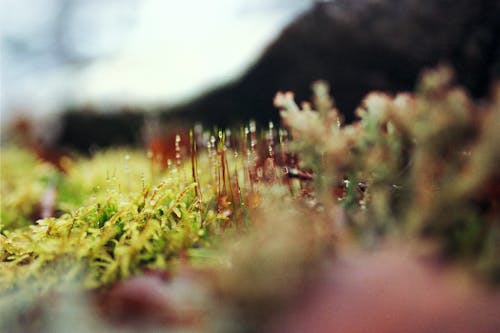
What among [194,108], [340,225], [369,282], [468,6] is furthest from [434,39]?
[369,282]

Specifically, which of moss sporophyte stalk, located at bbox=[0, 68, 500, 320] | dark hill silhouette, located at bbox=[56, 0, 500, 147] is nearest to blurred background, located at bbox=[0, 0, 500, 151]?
dark hill silhouette, located at bbox=[56, 0, 500, 147]

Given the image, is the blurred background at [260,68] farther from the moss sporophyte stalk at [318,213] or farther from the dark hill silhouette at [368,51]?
the moss sporophyte stalk at [318,213]

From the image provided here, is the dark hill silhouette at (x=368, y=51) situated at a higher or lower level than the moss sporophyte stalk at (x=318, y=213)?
higher

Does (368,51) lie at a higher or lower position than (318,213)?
higher

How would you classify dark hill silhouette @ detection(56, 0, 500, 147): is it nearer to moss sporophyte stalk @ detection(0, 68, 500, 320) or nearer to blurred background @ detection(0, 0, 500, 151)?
blurred background @ detection(0, 0, 500, 151)

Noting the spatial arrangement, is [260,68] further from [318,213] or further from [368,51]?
[318,213]

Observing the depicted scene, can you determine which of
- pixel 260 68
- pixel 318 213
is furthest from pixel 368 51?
pixel 318 213

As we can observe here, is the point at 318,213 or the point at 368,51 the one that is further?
the point at 368,51

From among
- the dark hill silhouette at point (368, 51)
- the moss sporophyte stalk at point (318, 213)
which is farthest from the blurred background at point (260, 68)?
the moss sporophyte stalk at point (318, 213)
